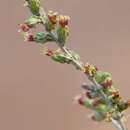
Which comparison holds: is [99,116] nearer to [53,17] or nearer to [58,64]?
[53,17]

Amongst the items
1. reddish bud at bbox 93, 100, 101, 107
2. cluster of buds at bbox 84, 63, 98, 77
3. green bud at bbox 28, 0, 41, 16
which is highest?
green bud at bbox 28, 0, 41, 16

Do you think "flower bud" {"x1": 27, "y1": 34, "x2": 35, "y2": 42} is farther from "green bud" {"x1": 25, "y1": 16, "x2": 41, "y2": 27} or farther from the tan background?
the tan background

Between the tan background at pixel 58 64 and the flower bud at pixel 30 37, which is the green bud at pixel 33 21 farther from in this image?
the tan background at pixel 58 64

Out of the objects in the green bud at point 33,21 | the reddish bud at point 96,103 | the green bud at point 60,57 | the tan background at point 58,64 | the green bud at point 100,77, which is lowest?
the reddish bud at point 96,103


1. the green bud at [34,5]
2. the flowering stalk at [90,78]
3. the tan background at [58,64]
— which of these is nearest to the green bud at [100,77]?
the flowering stalk at [90,78]

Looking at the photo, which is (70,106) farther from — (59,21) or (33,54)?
(59,21)

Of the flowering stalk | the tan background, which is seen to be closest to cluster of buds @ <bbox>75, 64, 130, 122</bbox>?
the flowering stalk

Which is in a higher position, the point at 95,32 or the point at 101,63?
the point at 95,32

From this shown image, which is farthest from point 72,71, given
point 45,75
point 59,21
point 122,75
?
point 59,21

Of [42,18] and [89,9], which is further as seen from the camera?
[89,9]
